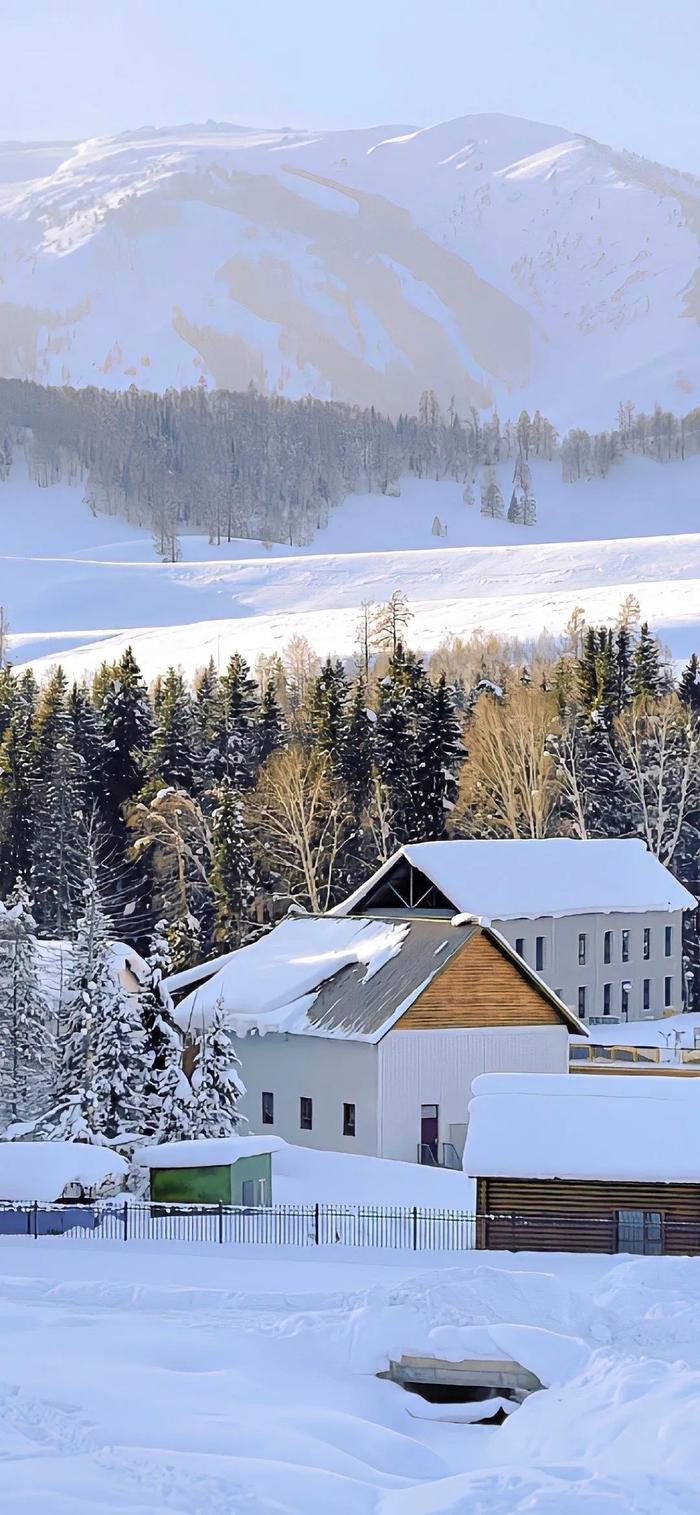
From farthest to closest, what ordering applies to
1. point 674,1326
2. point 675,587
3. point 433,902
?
point 675,587 < point 433,902 < point 674,1326

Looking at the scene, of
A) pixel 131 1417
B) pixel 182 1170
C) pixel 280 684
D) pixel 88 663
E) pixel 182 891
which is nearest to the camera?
pixel 131 1417

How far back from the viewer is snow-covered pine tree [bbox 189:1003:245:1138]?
4084 centimetres

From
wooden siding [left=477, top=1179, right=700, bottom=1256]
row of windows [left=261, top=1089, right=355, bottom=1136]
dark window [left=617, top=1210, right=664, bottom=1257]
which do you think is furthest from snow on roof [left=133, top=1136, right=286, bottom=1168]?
dark window [left=617, top=1210, right=664, bottom=1257]

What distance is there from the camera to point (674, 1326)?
2745 cm

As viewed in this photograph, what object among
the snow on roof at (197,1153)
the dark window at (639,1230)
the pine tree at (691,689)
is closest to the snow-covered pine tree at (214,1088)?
the snow on roof at (197,1153)

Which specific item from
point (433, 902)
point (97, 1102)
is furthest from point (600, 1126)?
point (433, 902)

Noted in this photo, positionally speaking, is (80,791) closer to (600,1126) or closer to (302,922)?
(302,922)

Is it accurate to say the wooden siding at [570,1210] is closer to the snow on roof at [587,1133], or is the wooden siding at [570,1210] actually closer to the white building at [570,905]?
the snow on roof at [587,1133]

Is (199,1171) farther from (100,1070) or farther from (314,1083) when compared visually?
(314,1083)

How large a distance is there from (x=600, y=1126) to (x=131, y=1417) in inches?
521

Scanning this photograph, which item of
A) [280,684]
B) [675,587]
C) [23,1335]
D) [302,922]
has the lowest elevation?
[23,1335]

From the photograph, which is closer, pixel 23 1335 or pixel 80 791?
pixel 23 1335

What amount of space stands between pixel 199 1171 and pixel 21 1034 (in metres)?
9.85

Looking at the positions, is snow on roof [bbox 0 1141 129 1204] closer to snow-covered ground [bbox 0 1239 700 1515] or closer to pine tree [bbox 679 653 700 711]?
snow-covered ground [bbox 0 1239 700 1515]
